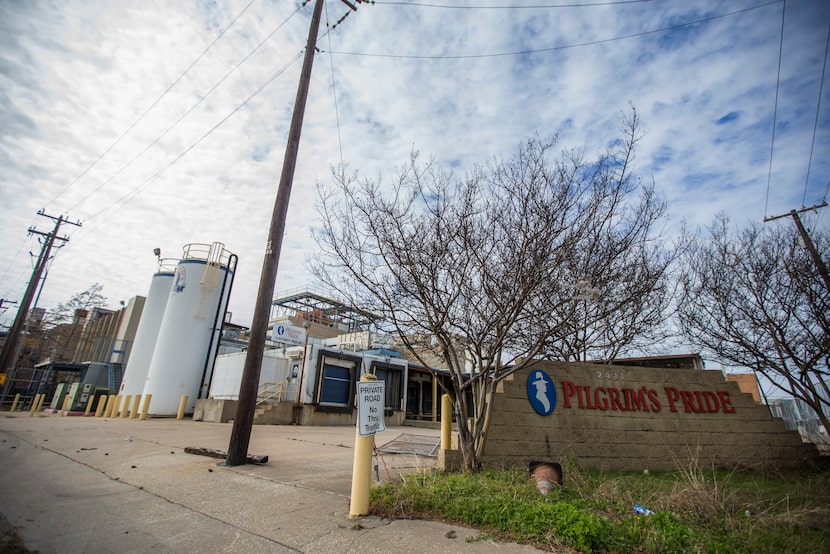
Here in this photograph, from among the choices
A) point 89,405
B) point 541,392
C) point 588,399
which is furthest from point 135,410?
point 588,399

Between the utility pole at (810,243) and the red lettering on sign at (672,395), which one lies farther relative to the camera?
the utility pole at (810,243)

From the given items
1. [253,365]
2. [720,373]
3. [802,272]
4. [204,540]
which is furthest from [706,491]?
[802,272]

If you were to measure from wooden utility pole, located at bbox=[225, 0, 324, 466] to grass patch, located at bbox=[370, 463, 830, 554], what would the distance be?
299 centimetres

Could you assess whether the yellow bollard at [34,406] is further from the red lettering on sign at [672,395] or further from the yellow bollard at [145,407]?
the red lettering on sign at [672,395]

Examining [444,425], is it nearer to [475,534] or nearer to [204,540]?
[475,534]

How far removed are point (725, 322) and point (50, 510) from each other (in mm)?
15767

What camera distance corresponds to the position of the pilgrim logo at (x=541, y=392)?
298 inches

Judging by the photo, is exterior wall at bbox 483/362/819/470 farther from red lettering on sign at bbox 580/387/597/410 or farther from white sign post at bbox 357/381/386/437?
white sign post at bbox 357/381/386/437

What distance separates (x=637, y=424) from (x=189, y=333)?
2065 cm

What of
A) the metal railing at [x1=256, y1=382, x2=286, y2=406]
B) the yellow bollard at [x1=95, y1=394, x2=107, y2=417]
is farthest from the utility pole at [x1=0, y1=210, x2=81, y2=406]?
the metal railing at [x1=256, y1=382, x2=286, y2=406]

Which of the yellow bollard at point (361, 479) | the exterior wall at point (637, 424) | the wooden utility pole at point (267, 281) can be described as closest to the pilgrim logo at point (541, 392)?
the exterior wall at point (637, 424)

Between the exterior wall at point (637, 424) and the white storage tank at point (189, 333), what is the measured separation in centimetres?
1846

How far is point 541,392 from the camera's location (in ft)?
25.2

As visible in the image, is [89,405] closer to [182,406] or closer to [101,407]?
[101,407]
